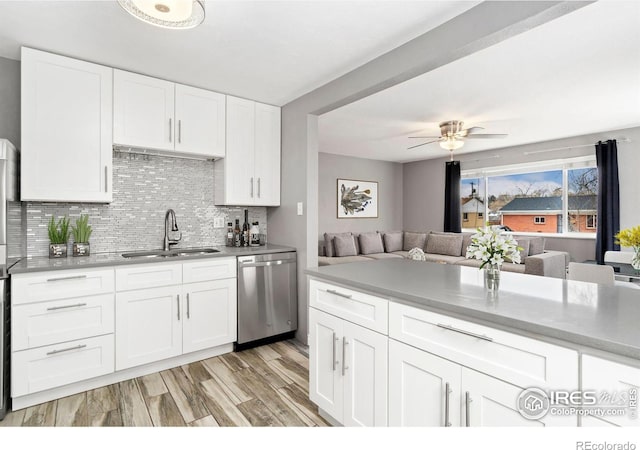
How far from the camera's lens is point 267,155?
350cm

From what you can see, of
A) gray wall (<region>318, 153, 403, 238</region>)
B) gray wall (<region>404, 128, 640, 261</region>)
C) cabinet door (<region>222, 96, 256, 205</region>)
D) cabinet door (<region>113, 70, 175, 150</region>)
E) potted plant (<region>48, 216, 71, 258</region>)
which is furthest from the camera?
gray wall (<region>318, 153, 403, 238</region>)

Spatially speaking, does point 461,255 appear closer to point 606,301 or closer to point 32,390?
point 606,301

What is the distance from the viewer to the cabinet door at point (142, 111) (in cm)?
267

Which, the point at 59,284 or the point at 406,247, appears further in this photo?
the point at 406,247

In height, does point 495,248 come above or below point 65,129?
below

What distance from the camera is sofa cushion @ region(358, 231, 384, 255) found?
253 inches

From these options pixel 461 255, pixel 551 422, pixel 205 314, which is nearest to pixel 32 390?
pixel 205 314

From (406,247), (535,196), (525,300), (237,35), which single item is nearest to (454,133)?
(535,196)

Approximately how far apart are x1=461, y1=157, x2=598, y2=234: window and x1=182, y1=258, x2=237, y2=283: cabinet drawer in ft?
17.6

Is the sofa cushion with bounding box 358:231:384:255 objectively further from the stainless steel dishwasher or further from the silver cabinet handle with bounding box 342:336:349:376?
the silver cabinet handle with bounding box 342:336:349:376

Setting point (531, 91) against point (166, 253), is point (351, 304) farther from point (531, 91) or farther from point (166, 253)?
point (531, 91)

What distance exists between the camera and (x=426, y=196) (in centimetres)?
738

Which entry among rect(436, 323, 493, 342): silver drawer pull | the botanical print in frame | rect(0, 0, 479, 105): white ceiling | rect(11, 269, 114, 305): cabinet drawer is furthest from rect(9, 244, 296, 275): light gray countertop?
the botanical print in frame

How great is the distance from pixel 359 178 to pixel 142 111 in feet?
16.2
